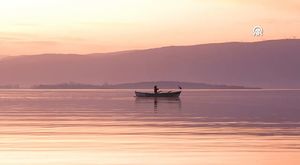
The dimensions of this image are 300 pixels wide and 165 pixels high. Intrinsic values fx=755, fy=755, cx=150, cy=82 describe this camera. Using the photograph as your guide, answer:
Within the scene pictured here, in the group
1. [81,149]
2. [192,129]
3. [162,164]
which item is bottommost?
[162,164]

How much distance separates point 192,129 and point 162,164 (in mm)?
19879

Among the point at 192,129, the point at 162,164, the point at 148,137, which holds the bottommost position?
the point at 162,164

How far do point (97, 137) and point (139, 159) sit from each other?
11611 millimetres

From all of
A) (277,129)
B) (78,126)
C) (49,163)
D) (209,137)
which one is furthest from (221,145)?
(78,126)

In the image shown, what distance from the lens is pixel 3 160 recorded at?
97.8 feet

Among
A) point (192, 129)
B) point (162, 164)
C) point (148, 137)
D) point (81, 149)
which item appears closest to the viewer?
point (162, 164)

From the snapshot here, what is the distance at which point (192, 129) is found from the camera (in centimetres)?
4859

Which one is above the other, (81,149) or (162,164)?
(81,149)

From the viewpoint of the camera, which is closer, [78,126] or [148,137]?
[148,137]

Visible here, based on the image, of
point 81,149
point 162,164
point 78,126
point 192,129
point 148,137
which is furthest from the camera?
point 78,126

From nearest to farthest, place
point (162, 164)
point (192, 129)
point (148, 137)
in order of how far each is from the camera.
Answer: point (162, 164) → point (148, 137) → point (192, 129)

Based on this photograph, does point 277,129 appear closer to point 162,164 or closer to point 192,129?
point 192,129

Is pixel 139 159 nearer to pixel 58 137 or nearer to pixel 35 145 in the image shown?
pixel 35 145

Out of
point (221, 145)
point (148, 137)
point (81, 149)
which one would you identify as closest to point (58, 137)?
point (148, 137)
